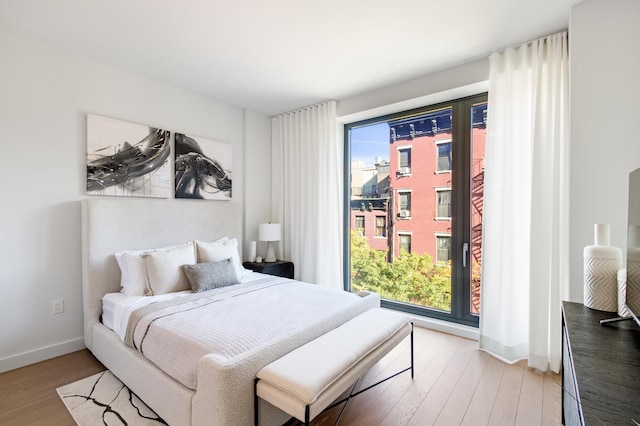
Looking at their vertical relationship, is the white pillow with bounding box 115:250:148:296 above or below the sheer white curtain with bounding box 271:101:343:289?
below

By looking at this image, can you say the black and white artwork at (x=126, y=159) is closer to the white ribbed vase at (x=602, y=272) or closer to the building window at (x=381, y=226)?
the building window at (x=381, y=226)

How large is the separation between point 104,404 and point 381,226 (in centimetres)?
304

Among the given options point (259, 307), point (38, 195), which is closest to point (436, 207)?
point (259, 307)

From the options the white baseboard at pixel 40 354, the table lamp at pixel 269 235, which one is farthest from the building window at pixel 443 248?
the white baseboard at pixel 40 354

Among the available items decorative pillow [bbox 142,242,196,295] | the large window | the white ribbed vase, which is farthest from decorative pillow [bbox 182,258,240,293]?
the white ribbed vase

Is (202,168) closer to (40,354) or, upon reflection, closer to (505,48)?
(40,354)

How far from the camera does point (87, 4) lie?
6.57 feet

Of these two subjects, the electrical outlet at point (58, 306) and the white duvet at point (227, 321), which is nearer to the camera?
→ the white duvet at point (227, 321)

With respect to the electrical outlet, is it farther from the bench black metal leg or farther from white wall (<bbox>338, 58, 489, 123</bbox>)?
white wall (<bbox>338, 58, 489, 123</bbox>)

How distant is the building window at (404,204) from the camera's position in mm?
3504

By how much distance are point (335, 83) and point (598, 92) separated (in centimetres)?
223

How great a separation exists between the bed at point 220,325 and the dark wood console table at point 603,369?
1295 mm

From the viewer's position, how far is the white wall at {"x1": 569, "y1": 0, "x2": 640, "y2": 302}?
186 centimetres

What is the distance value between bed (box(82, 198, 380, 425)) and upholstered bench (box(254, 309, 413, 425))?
98mm
